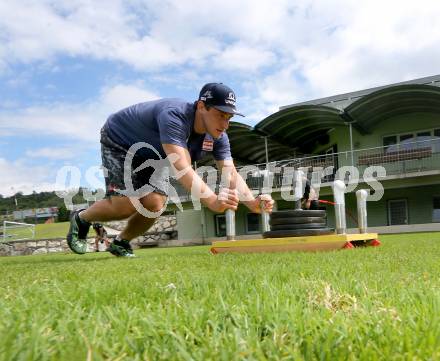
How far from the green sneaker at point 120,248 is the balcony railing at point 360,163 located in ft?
57.9

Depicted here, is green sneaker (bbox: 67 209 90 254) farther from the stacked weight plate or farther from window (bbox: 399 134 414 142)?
window (bbox: 399 134 414 142)

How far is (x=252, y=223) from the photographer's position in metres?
26.8

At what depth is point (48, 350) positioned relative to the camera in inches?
38.6

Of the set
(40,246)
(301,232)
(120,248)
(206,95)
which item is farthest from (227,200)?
(40,246)

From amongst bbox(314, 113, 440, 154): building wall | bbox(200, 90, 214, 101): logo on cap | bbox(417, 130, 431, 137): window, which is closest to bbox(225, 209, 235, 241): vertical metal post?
bbox(200, 90, 214, 101): logo on cap

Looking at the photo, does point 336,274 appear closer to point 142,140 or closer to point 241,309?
point 241,309

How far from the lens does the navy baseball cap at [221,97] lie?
3.61 m

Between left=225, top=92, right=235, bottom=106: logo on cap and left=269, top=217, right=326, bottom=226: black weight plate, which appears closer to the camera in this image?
left=225, top=92, right=235, bottom=106: logo on cap

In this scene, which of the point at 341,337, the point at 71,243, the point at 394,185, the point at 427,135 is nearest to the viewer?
the point at 341,337

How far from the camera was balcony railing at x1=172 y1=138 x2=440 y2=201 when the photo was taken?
67.2 feet

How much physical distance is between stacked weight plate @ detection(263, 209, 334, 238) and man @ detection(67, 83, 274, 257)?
7.91ft

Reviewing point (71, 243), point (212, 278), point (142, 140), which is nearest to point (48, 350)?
point (212, 278)

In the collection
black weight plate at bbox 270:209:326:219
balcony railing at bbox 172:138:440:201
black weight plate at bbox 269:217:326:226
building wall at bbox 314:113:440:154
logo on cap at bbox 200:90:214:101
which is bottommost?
black weight plate at bbox 269:217:326:226

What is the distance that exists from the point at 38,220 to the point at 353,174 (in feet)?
165
